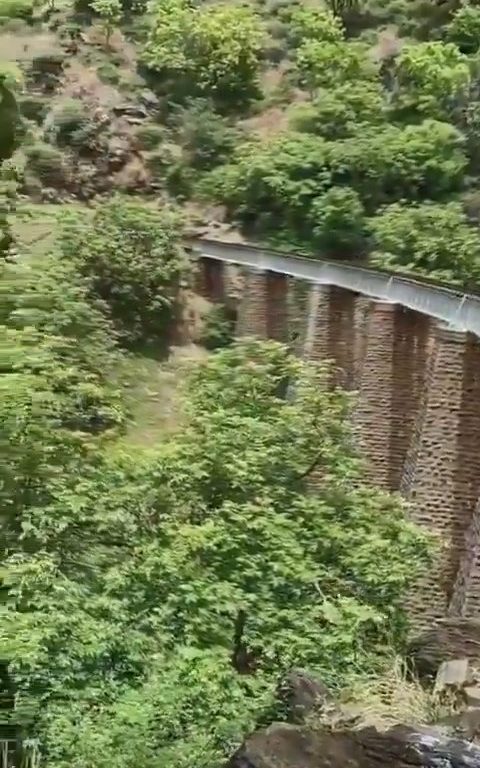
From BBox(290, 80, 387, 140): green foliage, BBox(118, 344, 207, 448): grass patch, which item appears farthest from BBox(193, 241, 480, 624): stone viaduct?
BBox(290, 80, 387, 140): green foliage

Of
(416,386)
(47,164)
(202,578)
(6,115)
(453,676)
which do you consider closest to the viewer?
(6,115)

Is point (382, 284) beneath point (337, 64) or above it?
beneath

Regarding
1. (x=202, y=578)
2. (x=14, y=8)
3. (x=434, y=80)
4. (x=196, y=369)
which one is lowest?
(x=202, y=578)

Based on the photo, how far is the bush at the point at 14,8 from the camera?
8.55 ft

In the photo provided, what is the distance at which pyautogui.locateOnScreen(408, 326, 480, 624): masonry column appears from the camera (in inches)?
302

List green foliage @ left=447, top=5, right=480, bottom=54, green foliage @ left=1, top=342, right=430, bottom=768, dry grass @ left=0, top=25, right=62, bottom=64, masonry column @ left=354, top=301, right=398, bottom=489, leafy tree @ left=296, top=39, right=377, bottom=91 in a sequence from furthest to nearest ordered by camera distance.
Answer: dry grass @ left=0, top=25, right=62, bottom=64
leafy tree @ left=296, top=39, right=377, bottom=91
green foliage @ left=447, top=5, right=480, bottom=54
masonry column @ left=354, top=301, right=398, bottom=489
green foliage @ left=1, top=342, right=430, bottom=768

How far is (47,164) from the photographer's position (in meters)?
19.8

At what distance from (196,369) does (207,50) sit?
1387 centimetres

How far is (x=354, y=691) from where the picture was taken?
259 inches

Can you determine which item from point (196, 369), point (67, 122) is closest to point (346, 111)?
point (67, 122)

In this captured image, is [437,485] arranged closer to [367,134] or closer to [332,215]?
[332,215]

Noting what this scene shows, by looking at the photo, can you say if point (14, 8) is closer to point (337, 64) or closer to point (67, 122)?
point (337, 64)

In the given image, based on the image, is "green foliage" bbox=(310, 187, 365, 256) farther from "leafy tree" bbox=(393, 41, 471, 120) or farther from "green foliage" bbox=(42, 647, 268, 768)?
"green foliage" bbox=(42, 647, 268, 768)

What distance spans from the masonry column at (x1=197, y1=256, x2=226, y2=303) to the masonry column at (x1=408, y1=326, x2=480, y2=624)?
9314mm
